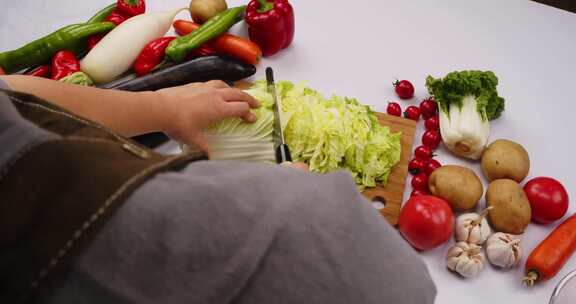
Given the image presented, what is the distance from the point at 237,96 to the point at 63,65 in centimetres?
60

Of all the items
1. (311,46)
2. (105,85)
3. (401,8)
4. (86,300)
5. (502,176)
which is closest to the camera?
(86,300)

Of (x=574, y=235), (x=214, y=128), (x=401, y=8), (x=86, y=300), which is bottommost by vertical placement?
(x=574, y=235)

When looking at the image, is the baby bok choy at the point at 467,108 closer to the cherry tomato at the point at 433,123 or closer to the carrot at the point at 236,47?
the cherry tomato at the point at 433,123

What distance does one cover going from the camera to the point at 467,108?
130 cm

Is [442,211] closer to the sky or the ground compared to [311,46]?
closer to the ground

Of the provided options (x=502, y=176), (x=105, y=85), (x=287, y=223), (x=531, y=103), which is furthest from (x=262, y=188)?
(x=531, y=103)

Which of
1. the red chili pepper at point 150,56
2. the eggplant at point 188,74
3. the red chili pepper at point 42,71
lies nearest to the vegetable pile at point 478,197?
the eggplant at point 188,74

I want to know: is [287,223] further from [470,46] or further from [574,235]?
[470,46]

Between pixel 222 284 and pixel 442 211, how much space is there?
82 cm

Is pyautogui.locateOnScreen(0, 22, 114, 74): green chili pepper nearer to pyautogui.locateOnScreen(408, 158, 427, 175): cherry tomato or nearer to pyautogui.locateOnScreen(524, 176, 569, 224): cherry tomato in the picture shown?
pyautogui.locateOnScreen(408, 158, 427, 175): cherry tomato

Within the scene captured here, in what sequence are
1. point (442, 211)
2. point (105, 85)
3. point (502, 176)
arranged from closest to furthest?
point (442, 211)
point (502, 176)
point (105, 85)

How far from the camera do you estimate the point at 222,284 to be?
Answer: 1.27 feet

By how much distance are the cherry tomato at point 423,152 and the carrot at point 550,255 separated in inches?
13.8

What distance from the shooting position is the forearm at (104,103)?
920mm
